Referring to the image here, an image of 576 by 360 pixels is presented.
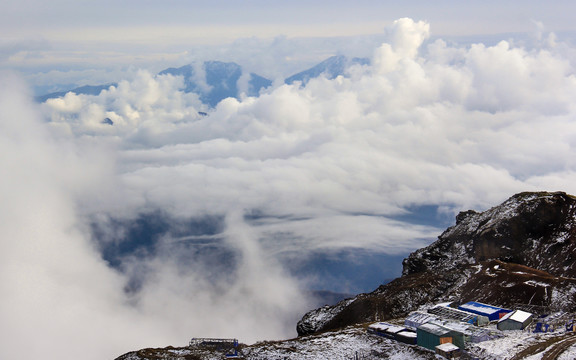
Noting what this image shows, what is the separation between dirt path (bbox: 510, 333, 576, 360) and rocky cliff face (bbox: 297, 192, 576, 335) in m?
24.9

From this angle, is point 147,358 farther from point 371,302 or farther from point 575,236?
point 575,236

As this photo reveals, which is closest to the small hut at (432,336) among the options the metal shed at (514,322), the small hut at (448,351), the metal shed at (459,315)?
the small hut at (448,351)

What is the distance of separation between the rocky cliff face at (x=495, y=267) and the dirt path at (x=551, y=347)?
2489 cm

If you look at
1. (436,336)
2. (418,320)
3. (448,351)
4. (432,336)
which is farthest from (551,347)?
(418,320)

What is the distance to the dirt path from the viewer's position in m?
67.8

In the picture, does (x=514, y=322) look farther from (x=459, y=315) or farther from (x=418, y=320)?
(x=418, y=320)

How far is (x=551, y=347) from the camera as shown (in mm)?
70750

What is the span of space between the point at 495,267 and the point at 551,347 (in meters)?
56.1

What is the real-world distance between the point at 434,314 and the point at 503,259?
5694cm

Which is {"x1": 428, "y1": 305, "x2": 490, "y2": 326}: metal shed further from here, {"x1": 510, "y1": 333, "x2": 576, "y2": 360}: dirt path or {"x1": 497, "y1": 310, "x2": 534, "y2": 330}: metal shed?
{"x1": 510, "y1": 333, "x2": 576, "y2": 360}: dirt path

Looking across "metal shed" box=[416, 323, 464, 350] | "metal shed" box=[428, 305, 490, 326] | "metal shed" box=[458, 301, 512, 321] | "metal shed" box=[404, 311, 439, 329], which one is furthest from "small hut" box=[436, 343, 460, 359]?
"metal shed" box=[458, 301, 512, 321]

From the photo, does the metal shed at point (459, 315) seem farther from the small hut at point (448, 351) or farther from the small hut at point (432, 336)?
the small hut at point (448, 351)

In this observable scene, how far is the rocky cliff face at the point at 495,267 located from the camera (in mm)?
106625

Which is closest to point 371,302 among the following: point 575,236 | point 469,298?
point 469,298
